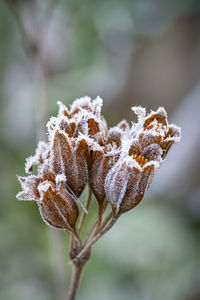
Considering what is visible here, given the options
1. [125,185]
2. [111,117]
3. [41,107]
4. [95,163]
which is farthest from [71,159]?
[111,117]

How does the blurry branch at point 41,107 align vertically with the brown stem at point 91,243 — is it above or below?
above

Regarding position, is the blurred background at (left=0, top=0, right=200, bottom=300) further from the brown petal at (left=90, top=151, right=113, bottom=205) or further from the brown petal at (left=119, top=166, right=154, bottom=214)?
the brown petal at (left=119, top=166, right=154, bottom=214)

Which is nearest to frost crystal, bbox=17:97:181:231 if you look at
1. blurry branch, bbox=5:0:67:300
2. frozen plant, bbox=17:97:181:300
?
frozen plant, bbox=17:97:181:300

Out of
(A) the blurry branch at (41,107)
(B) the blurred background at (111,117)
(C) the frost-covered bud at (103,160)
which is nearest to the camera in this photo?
(C) the frost-covered bud at (103,160)

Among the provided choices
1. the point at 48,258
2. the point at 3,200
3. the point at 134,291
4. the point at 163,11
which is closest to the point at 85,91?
the point at 163,11

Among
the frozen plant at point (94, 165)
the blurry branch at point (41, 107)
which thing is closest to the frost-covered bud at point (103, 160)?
the frozen plant at point (94, 165)

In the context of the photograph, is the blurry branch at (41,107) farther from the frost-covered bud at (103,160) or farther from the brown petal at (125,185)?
the brown petal at (125,185)

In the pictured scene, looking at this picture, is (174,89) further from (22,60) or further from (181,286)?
(181,286)

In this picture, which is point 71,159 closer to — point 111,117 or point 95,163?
point 95,163
